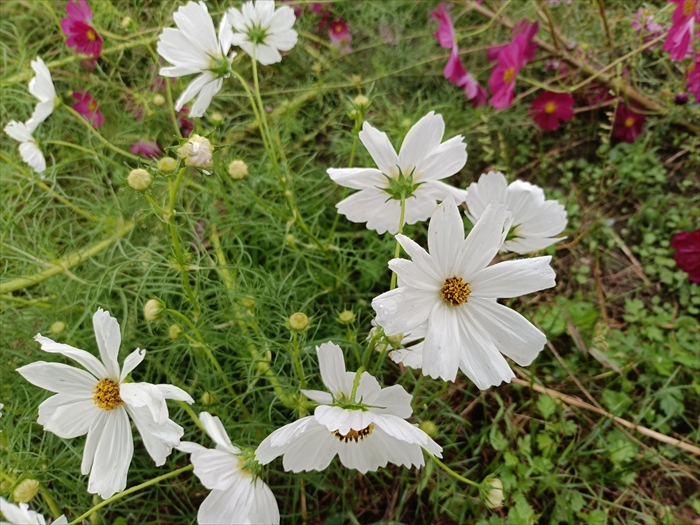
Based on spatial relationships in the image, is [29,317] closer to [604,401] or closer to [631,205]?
[604,401]

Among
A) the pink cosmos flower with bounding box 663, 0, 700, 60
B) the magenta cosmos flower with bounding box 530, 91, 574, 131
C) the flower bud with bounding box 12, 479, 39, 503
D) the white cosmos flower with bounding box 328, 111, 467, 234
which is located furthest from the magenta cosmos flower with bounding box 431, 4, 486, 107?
the flower bud with bounding box 12, 479, 39, 503

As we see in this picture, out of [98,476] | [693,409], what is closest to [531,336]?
[98,476]

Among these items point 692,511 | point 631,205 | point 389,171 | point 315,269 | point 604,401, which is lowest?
point 692,511

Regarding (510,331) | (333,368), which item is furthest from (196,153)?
(510,331)

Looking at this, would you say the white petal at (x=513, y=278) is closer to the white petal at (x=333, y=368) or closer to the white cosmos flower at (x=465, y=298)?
the white cosmos flower at (x=465, y=298)

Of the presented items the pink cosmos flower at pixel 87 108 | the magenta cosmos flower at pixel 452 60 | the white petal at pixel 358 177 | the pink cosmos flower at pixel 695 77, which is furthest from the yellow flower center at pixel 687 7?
the pink cosmos flower at pixel 87 108

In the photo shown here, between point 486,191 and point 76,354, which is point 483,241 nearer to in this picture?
point 486,191
